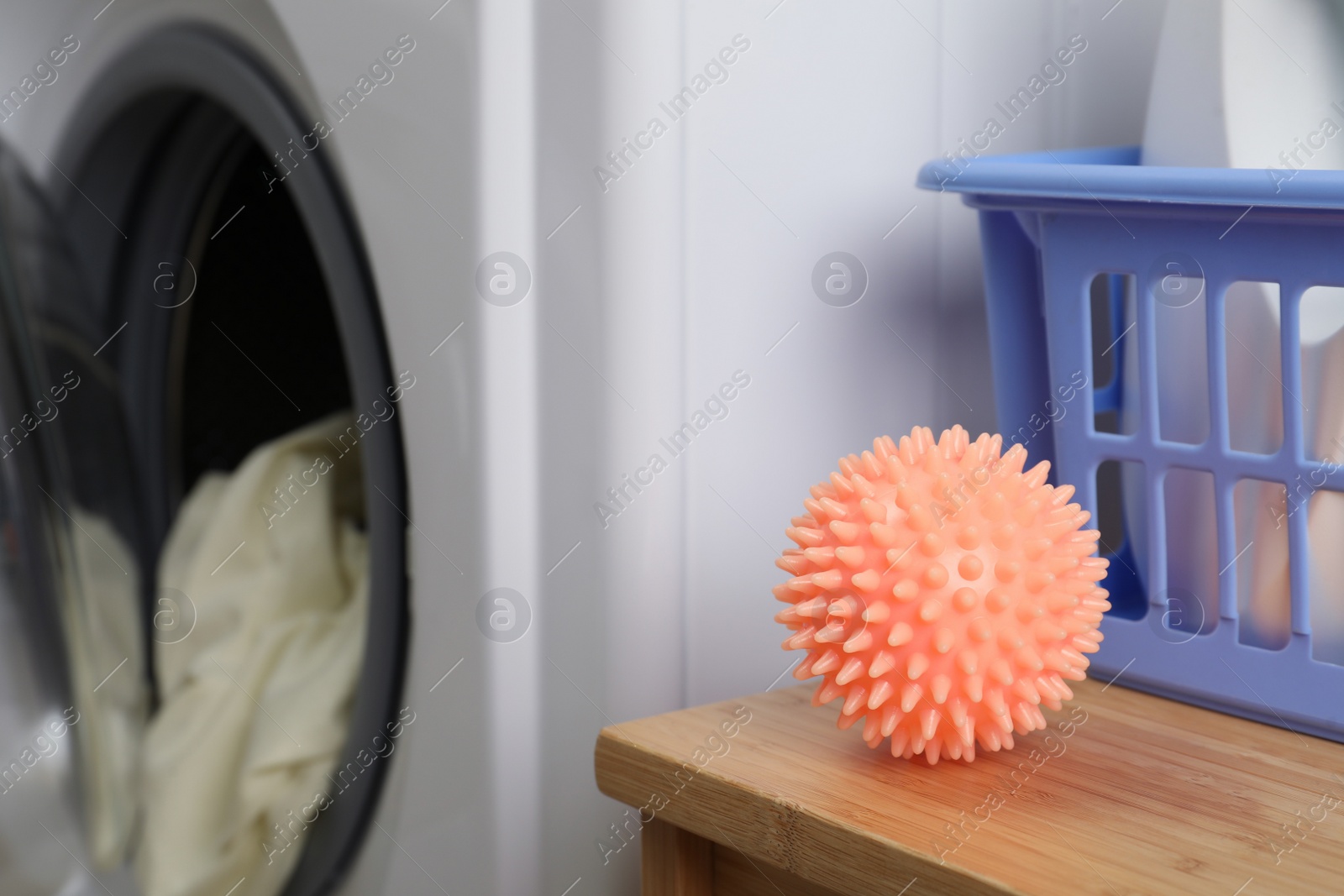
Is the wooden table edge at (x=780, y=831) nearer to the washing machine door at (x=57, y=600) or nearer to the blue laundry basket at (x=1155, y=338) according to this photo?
the blue laundry basket at (x=1155, y=338)

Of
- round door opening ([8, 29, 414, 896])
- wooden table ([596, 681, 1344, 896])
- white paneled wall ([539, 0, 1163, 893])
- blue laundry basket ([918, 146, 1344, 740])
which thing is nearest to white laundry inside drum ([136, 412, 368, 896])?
round door opening ([8, 29, 414, 896])

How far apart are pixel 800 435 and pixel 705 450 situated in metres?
0.08

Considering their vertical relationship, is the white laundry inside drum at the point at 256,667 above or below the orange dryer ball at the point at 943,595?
below

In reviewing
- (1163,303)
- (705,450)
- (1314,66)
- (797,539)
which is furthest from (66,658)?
(1314,66)

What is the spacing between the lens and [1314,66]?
62cm

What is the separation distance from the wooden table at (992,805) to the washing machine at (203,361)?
0.62 ft

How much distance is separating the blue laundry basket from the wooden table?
0.09ft

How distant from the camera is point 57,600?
1.05m

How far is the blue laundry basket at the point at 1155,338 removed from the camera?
526 millimetres

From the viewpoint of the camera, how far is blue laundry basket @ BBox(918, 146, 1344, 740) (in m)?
→ 0.53

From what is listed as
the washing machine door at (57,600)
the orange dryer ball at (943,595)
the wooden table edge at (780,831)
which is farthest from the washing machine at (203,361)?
the orange dryer ball at (943,595)

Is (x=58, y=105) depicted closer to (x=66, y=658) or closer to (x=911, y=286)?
(x=66, y=658)

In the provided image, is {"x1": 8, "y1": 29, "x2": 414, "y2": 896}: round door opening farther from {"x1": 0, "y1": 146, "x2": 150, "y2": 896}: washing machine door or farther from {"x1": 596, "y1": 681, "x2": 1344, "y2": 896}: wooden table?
{"x1": 596, "y1": 681, "x2": 1344, "y2": 896}: wooden table

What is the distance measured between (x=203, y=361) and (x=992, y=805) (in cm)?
97
